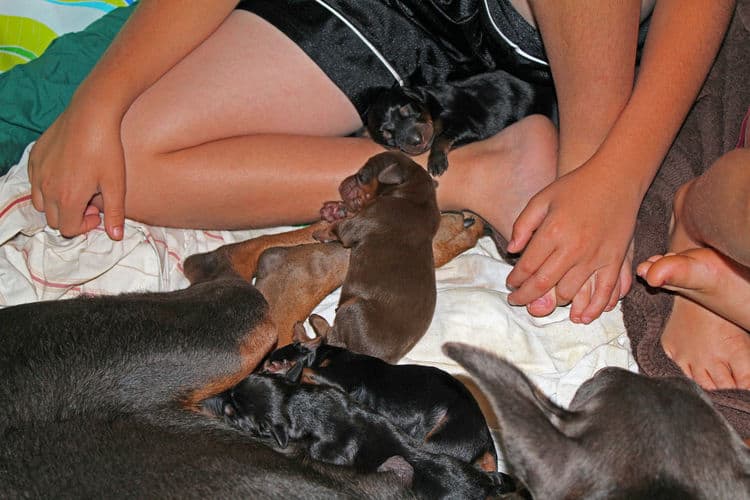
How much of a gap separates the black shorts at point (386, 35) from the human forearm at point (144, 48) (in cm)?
30

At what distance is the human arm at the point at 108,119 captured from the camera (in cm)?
296

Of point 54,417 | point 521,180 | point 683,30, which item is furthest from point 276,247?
point 683,30

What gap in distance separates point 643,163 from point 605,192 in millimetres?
178

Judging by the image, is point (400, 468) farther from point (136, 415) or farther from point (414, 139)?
point (414, 139)

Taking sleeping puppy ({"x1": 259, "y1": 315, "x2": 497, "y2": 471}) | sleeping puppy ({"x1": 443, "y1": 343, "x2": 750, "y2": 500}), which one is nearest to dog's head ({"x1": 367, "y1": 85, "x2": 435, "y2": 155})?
sleeping puppy ({"x1": 259, "y1": 315, "x2": 497, "y2": 471})

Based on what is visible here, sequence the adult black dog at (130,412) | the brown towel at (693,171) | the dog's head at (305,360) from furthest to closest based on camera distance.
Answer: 1. the brown towel at (693,171)
2. the dog's head at (305,360)
3. the adult black dog at (130,412)

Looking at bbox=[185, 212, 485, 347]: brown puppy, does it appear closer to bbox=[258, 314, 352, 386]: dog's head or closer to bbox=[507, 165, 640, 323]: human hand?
bbox=[258, 314, 352, 386]: dog's head

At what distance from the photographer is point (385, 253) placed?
9.43 ft

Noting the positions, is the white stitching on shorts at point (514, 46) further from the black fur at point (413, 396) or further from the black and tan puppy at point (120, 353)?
the black and tan puppy at point (120, 353)

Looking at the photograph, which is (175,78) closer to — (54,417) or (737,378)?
(54,417)

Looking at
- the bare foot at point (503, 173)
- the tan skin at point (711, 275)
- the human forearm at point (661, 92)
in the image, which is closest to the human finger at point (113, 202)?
the bare foot at point (503, 173)

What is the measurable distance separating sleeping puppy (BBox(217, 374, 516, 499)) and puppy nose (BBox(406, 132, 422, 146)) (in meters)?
1.18

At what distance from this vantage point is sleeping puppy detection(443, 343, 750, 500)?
67.2 inches

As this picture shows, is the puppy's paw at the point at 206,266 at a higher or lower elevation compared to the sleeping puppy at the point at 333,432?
higher
